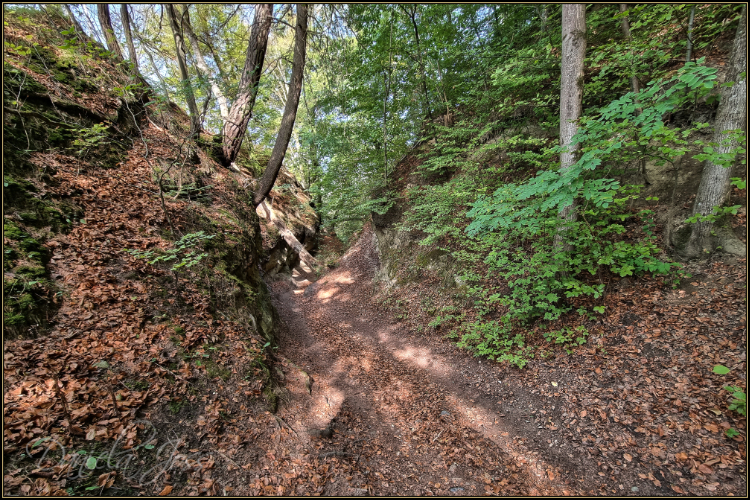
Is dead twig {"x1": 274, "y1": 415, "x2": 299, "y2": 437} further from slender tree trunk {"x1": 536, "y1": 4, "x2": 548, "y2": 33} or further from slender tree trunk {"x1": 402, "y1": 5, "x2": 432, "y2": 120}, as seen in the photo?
slender tree trunk {"x1": 402, "y1": 5, "x2": 432, "y2": 120}

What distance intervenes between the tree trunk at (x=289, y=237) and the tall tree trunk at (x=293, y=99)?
18.1ft

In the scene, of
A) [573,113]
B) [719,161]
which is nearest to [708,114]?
[573,113]

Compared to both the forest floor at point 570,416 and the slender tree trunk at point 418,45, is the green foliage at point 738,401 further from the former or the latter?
→ the slender tree trunk at point 418,45

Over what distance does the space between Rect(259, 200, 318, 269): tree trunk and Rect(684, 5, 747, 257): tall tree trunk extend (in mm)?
13799

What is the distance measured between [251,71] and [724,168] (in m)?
9.66

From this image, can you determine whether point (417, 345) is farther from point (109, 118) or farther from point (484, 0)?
point (484, 0)

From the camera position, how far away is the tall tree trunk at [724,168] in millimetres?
3990

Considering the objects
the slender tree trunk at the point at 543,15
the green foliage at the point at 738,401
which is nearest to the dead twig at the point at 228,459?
the green foliage at the point at 738,401

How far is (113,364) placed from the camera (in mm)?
3061

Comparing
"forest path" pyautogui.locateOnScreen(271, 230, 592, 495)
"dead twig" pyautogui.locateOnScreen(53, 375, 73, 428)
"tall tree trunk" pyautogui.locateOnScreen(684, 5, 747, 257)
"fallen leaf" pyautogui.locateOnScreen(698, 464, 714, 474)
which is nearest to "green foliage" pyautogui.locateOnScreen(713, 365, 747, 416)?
"fallen leaf" pyautogui.locateOnScreen(698, 464, 714, 474)

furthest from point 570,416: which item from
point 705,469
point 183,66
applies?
point 183,66

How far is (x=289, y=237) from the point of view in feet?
47.0

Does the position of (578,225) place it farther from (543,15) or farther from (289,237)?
(289,237)

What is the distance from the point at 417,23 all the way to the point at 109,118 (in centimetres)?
1011
